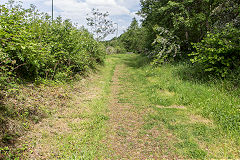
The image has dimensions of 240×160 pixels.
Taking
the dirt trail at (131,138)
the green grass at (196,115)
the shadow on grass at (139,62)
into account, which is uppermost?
the shadow on grass at (139,62)

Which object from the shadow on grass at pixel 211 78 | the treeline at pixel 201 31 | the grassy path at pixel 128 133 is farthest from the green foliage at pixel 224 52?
the grassy path at pixel 128 133

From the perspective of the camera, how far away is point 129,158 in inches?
142

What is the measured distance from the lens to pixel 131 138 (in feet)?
14.2

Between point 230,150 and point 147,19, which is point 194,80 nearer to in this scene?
point 230,150

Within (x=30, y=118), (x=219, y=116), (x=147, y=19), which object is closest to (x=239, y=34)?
(x=219, y=116)

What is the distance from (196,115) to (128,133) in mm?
2504

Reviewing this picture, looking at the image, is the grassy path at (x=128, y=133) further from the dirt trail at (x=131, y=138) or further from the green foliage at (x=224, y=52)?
the green foliage at (x=224, y=52)

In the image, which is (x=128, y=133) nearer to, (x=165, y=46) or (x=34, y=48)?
(x=34, y=48)

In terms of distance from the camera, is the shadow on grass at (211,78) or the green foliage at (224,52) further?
the green foliage at (224,52)

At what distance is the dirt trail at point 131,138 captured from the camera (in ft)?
12.2

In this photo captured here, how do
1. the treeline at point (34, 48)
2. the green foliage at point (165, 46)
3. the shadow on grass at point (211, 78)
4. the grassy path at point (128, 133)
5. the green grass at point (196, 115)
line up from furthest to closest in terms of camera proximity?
1. the green foliage at point (165, 46)
2. the shadow on grass at point (211, 78)
3. the treeline at point (34, 48)
4. the green grass at point (196, 115)
5. the grassy path at point (128, 133)

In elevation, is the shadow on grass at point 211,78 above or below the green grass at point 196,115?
above

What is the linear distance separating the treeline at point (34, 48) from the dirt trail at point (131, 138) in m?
3.16

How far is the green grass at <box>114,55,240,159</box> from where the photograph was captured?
12.6ft
